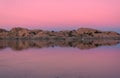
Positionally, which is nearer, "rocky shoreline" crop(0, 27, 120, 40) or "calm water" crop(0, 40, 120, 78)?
"calm water" crop(0, 40, 120, 78)

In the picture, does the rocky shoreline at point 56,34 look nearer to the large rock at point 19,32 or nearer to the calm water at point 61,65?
the large rock at point 19,32

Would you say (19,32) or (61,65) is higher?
(61,65)

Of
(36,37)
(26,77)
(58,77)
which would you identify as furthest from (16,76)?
(36,37)

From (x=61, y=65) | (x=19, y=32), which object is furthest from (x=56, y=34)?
(x=61, y=65)

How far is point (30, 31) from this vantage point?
607ft

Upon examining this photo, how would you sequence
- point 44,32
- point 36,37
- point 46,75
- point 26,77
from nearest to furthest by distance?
point 26,77
point 46,75
point 36,37
point 44,32

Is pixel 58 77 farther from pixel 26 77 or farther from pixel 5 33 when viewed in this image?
pixel 5 33

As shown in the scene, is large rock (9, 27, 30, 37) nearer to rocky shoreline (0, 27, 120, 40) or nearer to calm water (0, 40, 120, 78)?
rocky shoreline (0, 27, 120, 40)

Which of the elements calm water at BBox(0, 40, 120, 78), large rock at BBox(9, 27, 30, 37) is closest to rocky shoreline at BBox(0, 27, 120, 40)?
large rock at BBox(9, 27, 30, 37)

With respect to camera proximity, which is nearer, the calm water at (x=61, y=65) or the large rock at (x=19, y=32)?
the calm water at (x=61, y=65)

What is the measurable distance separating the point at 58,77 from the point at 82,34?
529ft

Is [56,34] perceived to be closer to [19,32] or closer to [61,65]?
[19,32]

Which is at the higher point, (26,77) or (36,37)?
(26,77)

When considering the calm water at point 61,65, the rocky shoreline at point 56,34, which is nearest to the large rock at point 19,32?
the rocky shoreline at point 56,34
